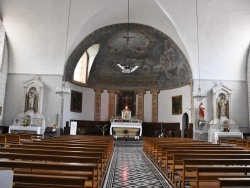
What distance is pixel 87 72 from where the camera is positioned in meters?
20.7

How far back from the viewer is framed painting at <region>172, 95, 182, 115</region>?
19250mm

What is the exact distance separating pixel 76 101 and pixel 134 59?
6181 mm

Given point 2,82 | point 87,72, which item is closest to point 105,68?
point 87,72

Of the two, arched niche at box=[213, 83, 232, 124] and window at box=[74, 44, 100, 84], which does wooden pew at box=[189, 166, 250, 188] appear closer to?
arched niche at box=[213, 83, 232, 124]

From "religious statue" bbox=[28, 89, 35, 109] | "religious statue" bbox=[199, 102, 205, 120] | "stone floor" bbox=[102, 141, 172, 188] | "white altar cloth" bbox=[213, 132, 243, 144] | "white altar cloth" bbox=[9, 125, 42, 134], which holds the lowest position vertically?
"stone floor" bbox=[102, 141, 172, 188]

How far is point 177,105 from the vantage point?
19.6m

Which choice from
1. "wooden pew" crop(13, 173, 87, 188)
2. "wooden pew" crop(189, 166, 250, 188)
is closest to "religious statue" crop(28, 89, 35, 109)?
"wooden pew" crop(189, 166, 250, 188)

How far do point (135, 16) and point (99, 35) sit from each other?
3.10 meters

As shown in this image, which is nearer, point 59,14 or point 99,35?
point 59,14

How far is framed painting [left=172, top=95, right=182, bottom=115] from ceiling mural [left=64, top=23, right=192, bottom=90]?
3.34ft

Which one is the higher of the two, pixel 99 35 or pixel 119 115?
pixel 99 35

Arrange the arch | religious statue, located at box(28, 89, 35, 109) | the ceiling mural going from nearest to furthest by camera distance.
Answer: religious statue, located at box(28, 89, 35, 109) → the ceiling mural → the arch

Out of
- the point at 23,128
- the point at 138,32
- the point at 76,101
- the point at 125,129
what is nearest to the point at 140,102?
the point at 125,129

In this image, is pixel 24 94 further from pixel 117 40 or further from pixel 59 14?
pixel 117 40
